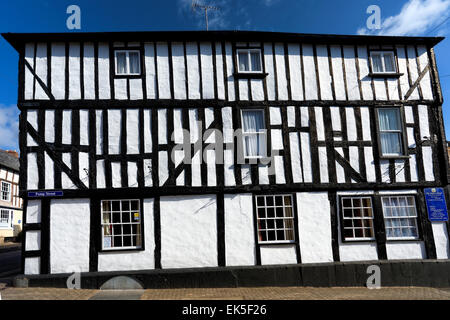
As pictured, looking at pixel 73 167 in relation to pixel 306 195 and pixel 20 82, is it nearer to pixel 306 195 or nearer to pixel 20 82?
pixel 20 82

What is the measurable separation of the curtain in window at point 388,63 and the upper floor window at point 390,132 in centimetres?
144

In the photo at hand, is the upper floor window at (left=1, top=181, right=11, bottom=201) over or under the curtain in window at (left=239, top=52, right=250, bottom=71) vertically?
under

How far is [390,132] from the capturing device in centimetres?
1014

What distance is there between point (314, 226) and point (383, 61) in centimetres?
628

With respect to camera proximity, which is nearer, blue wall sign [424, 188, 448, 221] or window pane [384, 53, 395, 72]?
blue wall sign [424, 188, 448, 221]

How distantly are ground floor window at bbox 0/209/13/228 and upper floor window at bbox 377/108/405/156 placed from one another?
30119 mm

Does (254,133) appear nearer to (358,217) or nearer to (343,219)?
(343,219)

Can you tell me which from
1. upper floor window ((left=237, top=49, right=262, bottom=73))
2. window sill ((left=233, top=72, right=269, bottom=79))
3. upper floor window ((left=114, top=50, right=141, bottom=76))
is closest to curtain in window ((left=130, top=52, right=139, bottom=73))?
upper floor window ((left=114, top=50, right=141, bottom=76))

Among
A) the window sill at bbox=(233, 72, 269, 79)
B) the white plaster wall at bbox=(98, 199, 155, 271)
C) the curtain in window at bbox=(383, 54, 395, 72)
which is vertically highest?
the curtain in window at bbox=(383, 54, 395, 72)

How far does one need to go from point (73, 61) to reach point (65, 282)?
6675mm

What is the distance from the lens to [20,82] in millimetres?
9180

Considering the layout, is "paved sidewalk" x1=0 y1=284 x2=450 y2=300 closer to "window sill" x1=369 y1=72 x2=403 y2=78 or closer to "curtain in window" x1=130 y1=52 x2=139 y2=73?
"curtain in window" x1=130 y1=52 x2=139 y2=73

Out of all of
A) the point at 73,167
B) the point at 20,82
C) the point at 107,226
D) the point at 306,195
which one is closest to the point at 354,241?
the point at 306,195

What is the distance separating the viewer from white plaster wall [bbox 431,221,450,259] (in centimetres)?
963
